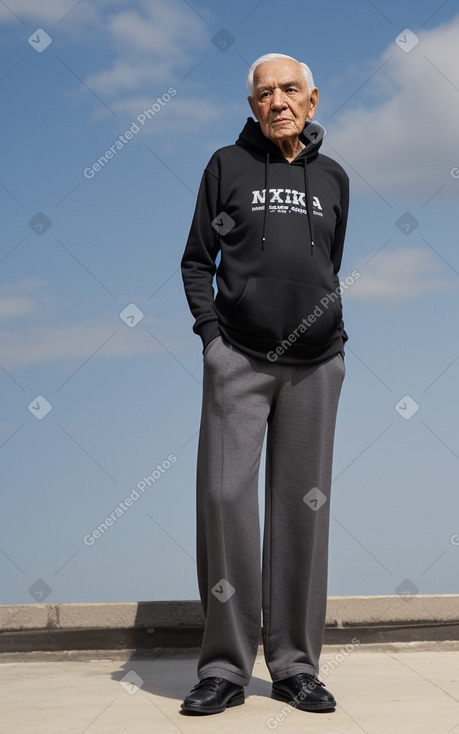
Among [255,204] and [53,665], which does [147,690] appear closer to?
[53,665]

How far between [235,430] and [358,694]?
1062mm

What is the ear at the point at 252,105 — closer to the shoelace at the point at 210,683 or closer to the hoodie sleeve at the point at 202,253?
the hoodie sleeve at the point at 202,253

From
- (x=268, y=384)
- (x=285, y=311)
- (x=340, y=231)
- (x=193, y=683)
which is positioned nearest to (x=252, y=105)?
(x=340, y=231)

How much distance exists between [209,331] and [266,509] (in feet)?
2.15

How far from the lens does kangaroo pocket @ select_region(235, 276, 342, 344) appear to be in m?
2.94

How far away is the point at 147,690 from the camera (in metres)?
3.20

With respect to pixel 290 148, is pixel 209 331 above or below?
below

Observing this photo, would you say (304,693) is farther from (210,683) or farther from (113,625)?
(113,625)

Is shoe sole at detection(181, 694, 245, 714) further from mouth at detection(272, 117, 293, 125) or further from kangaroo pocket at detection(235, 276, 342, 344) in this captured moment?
mouth at detection(272, 117, 293, 125)

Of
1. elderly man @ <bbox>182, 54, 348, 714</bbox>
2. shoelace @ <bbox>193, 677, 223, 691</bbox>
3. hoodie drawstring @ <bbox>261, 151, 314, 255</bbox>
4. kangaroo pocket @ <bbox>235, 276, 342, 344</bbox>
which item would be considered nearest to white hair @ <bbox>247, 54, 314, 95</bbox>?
elderly man @ <bbox>182, 54, 348, 714</bbox>

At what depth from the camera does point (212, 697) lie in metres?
2.81

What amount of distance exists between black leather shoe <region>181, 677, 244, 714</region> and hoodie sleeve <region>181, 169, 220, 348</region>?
1.13 meters

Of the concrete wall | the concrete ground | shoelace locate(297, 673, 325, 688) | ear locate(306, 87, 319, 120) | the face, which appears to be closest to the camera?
the concrete ground

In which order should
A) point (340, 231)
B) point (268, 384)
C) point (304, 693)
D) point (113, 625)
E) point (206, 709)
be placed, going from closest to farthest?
point (206, 709)
point (304, 693)
point (268, 384)
point (340, 231)
point (113, 625)
